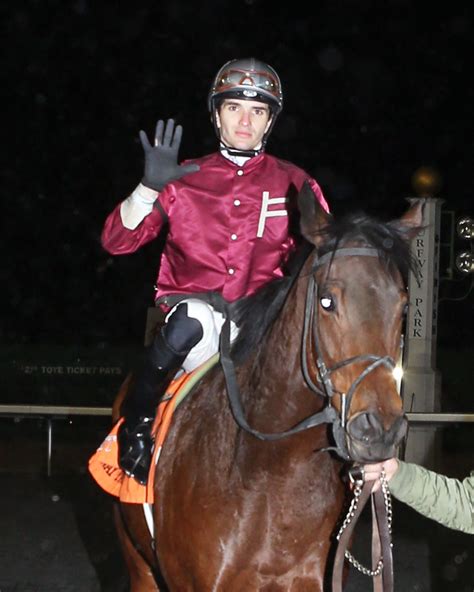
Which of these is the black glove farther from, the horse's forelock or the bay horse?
the horse's forelock

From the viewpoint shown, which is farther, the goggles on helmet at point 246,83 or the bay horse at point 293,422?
the goggles on helmet at point 246,83

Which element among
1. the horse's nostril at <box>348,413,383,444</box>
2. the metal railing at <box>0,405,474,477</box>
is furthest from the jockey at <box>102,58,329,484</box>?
the metal railing at <box>0,405,474,477</box>

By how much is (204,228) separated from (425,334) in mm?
6846

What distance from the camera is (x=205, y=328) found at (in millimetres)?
3322

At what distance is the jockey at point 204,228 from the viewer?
10.8 ft

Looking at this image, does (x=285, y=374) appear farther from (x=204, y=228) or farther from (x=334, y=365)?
(x=204, y=228)

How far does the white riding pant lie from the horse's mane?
0.17 meters

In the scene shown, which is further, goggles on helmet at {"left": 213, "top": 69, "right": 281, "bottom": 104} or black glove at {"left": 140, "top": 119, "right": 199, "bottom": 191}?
goggles on helmet at {"left": 213, "top": 69, "right": 281, "bottom": 104}

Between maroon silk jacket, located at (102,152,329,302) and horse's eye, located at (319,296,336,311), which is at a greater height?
maroon silk jacket, located at (102,152,329,302)

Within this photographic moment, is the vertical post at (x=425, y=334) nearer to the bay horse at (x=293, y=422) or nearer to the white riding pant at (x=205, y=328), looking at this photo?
the white riding pant at (x=205, y=328)

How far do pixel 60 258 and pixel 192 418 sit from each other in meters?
18.0

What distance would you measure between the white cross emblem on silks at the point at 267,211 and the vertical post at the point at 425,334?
6.23m

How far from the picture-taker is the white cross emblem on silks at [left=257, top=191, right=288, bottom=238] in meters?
3.43

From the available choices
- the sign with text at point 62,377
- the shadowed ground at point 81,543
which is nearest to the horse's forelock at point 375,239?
the shadowed ground at point 81,543
